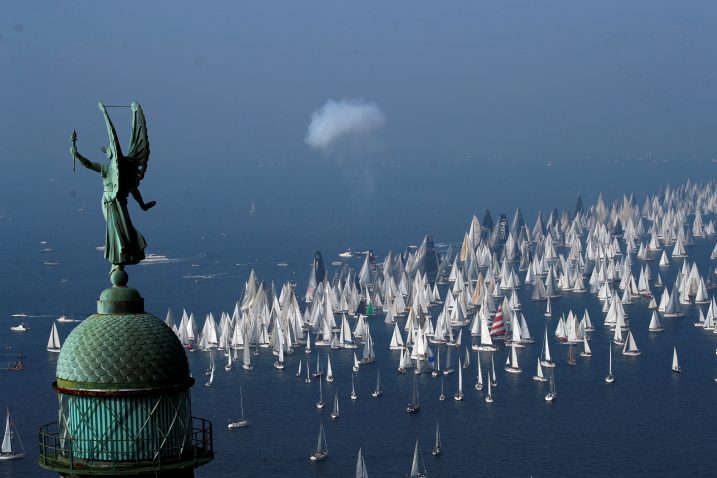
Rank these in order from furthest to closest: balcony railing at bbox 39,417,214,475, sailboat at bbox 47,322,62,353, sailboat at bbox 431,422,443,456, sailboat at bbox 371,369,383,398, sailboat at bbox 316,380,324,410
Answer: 1. sailboat at bbox 47,322,62,353
2. sailboat at bbox 371,369,383,398
3. sailboat at bbox 316,380,324,410
4. sailboat at bbox 431,422,443,456
5. balcony railing at bbox 39,417,214,475

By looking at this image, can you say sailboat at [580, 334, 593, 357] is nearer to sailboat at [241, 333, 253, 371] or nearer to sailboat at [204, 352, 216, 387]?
sailboat at [241, 333, 253, 371]

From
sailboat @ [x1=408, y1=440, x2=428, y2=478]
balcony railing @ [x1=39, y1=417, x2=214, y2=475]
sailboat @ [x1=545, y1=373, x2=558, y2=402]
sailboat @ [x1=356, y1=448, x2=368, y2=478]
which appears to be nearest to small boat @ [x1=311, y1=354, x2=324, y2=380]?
sailboat @ [x1=545, y1=373, x2=558, y2=402]

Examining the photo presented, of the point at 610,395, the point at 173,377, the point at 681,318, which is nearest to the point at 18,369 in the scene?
the point at 610,395

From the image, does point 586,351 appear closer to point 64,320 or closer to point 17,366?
point 17,366

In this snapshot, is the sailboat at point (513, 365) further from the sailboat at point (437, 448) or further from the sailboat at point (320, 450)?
the sailboat at point (320, 450)

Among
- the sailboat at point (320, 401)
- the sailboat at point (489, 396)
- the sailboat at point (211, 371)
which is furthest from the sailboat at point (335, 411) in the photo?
the sailboat at point (211, 371)
